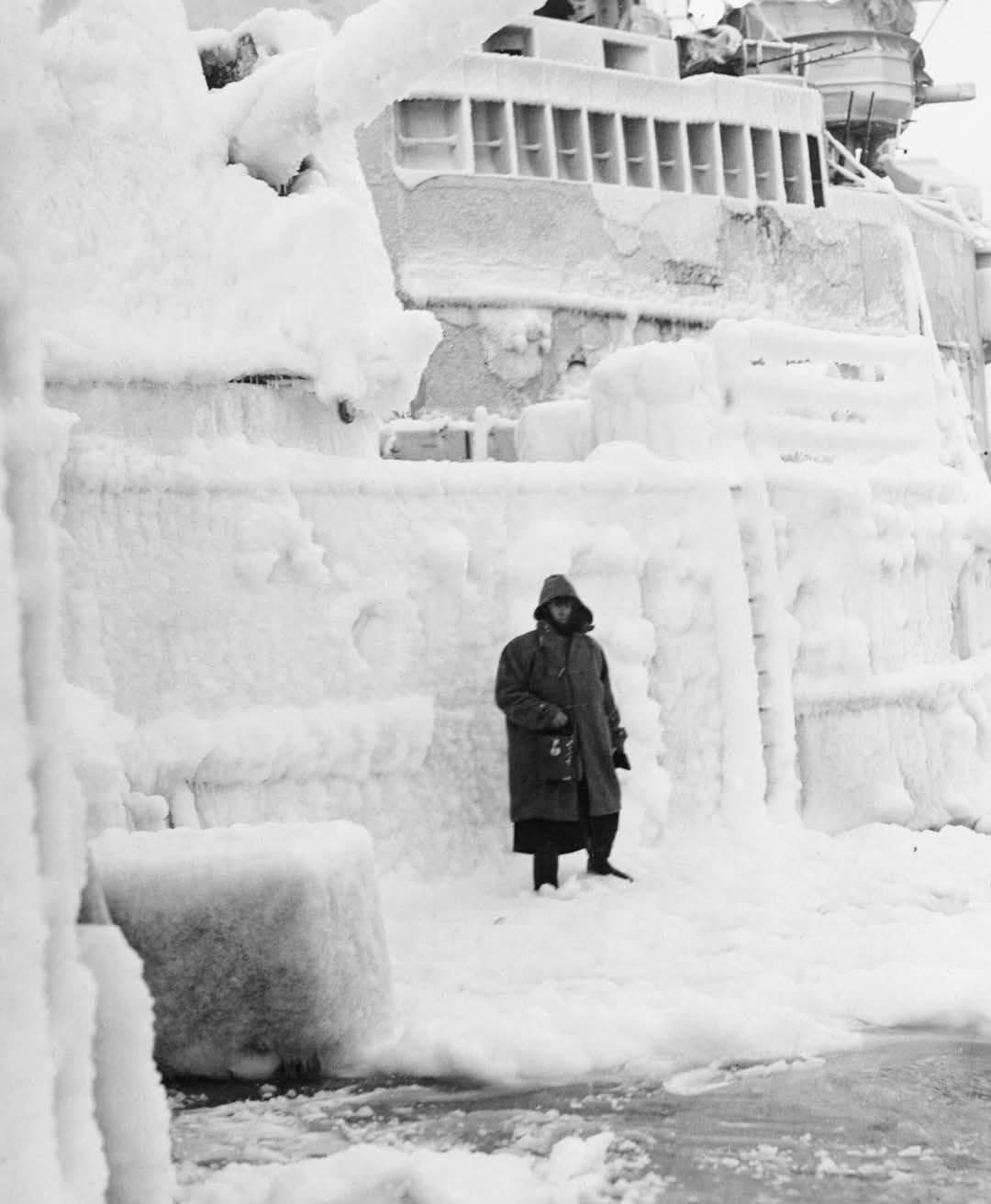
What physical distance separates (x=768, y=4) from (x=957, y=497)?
20949 mm

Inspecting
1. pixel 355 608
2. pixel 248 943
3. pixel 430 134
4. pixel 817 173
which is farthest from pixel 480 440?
pixel 248 943

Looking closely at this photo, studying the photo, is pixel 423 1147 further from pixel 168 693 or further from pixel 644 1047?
pixel 168 693

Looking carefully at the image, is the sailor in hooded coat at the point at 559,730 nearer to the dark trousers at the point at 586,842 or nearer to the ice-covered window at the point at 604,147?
the dark trousers at the point at 586,842

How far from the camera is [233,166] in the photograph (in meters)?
7.12

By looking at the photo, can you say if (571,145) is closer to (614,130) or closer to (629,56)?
(614,130)

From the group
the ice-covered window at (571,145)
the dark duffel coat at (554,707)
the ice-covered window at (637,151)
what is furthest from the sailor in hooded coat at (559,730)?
the ice-covered window at (637,151)

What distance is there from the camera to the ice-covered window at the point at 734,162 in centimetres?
2156

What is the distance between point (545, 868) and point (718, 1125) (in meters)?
2.87

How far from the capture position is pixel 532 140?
20.3m

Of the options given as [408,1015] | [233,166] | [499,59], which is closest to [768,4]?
[499,59]

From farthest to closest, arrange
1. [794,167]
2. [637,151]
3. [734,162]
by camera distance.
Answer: [794,167] < [734,162] < [637,151]

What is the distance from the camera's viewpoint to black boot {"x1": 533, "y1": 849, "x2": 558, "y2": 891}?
22.2 ft

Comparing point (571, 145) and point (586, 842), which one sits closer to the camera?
point (586, 842)

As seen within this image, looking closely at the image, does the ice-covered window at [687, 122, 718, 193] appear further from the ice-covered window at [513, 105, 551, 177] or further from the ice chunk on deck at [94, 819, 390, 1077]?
the ice chunk on deck at [94, 819, 390, 1077]
